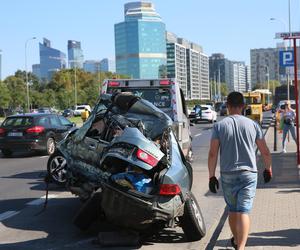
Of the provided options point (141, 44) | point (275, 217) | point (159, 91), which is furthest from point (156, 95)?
point (141, 44)

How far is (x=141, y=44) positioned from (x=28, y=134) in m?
113

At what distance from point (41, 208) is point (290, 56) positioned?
8.17 metres

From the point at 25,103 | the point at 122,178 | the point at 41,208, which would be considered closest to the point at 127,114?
the point at 122,178

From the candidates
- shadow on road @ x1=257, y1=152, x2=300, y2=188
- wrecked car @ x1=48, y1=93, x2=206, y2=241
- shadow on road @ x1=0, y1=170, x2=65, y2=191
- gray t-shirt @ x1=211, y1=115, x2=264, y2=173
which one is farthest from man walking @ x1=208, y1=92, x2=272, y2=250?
shadow on road @ x1=0, y1=170, x2=65, y2=191

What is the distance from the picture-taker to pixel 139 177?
6617 millimetres

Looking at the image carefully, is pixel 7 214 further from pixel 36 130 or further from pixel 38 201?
pixel 36 130

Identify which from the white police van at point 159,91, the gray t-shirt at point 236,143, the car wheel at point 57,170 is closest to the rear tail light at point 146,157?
the gray t-shirt at point 236,143

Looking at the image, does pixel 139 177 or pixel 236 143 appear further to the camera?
pixel 139 177

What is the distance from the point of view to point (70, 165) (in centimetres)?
897

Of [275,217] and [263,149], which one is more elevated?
[263,149]

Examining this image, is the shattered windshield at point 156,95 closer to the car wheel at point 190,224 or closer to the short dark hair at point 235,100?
the car wheel at point 190,224

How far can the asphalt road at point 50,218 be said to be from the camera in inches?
280

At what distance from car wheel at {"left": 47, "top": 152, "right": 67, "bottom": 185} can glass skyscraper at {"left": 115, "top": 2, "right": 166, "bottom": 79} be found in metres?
114

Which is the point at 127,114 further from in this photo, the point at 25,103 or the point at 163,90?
the point at 25,103
